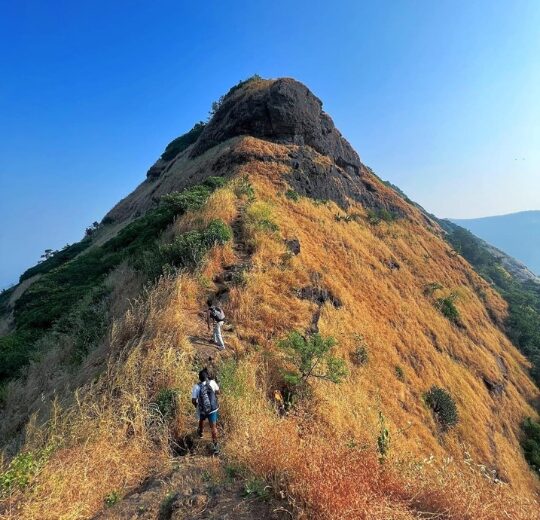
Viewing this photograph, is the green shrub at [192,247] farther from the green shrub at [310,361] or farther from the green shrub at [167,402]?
the green shrub at [167,402]

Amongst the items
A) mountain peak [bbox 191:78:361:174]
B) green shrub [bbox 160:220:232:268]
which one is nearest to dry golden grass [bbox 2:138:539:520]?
green shrub [bbox 160:220:232:268]

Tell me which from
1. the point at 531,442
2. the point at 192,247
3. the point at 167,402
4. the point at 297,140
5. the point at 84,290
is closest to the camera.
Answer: the point at 167,402

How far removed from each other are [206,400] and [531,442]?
69.1 ft

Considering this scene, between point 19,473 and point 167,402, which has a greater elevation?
point 167,402

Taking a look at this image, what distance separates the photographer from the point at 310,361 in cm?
855

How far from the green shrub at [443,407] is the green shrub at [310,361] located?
8.45 meters

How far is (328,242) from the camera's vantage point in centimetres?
2102

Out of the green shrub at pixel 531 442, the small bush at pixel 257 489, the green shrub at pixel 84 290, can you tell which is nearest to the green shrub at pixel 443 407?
the green shrub at pixel 531 442

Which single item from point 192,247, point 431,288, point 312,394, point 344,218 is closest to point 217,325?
point 312,394

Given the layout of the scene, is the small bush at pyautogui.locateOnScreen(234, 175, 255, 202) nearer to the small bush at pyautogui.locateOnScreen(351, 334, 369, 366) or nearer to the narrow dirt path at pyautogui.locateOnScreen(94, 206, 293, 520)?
the small bush at pyautogui.locateOnScreen(351, 334, 369, 366)

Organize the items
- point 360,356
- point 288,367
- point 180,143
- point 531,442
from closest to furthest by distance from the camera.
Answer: point 288,367 → point 360,356 → point 531,442 → point 180,143

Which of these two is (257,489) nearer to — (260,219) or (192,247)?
(192,247)

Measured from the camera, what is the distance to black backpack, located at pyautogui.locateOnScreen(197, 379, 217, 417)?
6287 mm

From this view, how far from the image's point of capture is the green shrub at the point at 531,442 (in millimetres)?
18438
